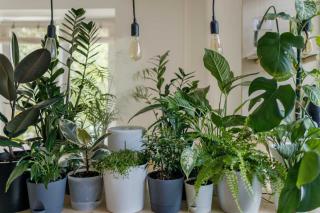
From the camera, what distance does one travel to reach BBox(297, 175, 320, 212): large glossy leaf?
0.69 metres

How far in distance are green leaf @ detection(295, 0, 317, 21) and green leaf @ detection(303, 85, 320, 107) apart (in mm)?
209

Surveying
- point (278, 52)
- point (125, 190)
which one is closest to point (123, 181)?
point (125, 190)

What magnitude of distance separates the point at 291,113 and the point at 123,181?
53cm

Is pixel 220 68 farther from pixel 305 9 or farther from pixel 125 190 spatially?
pixel 125 190

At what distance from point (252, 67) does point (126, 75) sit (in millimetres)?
1610

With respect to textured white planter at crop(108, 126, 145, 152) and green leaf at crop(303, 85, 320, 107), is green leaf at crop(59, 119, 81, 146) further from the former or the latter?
green leaf at crop(303, 85, 320, 107)

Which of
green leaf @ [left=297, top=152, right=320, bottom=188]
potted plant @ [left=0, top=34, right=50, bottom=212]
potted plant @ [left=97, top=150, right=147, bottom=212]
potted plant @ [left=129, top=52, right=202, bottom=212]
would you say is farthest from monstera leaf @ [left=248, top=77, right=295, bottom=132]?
potted plant @ [left=0, top=34, right=50, bottom=212]

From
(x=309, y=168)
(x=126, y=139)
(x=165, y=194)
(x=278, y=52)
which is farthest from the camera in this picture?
(x=126, y=139)

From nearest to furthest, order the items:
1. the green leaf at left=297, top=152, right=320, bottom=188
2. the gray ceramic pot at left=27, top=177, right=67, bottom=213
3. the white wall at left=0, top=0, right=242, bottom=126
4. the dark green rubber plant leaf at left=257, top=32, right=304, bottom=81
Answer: the green leaf at left=297, top=152, right=320, bottom=188, the dark green rubber plant leaf at left=257, top=32, right=304, bottom=81, the gray ceramic pot at left=27, top=177, right=67, bottom=213, the white wall at left=0, top=0, right=242, bottom=126

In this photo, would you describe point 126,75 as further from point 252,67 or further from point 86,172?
point 86,172

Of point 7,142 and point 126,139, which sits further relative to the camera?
point 126,139

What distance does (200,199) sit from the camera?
0.89 m

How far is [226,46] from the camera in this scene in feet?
6.66

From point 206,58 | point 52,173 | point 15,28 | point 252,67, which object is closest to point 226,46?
point 252,67
